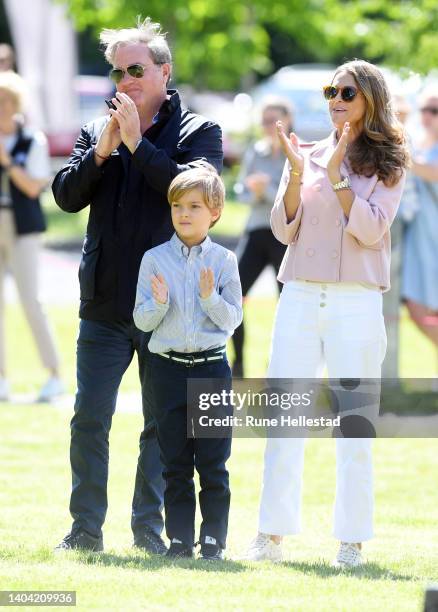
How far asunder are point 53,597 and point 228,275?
1.54 m

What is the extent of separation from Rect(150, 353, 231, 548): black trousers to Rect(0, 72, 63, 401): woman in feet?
15.3

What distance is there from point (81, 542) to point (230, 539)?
80cm

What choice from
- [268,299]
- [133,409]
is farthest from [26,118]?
[268,299]

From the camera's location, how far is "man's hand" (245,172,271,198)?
34.0ft

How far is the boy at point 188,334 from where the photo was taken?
218 inches

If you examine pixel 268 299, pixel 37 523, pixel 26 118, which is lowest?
pixel 37 523

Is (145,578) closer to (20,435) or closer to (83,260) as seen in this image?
(83,260)

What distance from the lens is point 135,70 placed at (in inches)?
224

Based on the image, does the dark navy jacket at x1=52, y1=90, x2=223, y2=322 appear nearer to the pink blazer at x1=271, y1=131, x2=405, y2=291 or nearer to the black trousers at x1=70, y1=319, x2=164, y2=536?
the black trousers at x1=70, y1=319, x2=164, y2=536

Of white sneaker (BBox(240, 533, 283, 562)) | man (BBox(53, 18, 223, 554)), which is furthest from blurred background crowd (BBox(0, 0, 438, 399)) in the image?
white sneaker (BBox(240, 533, 283, 562))

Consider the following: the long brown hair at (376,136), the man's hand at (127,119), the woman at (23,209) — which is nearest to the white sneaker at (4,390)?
the woman at (23,209)

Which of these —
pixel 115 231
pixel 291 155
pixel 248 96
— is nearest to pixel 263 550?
pixel 115 231

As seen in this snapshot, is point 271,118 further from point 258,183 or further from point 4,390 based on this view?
point 4,390

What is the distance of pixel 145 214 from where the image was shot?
5.82 metres
